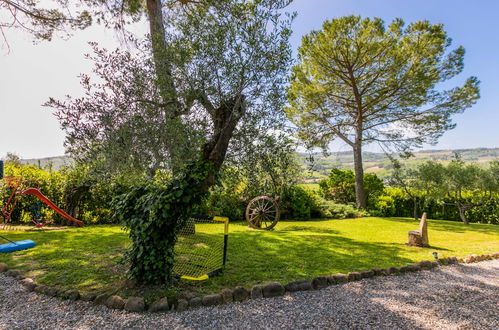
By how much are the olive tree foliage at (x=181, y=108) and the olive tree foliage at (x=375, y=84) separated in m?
8.25

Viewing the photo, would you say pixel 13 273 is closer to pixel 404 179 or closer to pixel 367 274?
pixel 367 274

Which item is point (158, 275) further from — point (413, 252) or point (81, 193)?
point (81, 193)

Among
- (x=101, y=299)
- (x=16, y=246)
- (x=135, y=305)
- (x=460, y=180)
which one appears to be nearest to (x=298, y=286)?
(x=135, y=305)

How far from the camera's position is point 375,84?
13.0 metres

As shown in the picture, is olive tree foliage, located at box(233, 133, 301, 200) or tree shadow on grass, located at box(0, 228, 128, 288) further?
olive tree foliage, located at box(233, 133, 301, 200)

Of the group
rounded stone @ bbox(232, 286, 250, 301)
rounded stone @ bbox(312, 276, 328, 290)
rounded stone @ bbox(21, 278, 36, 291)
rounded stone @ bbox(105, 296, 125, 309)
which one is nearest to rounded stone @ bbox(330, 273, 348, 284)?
rounded stone @ bbox(312, 276, 328, 290)

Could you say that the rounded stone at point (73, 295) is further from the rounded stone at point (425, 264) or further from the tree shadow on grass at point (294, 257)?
the rounded stone at point (425, 264)

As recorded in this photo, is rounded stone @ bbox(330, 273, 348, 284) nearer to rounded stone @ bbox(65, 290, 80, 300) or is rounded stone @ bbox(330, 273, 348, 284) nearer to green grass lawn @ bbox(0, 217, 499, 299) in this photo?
green grass lawn @ bbox(0, 217, 499, 299)

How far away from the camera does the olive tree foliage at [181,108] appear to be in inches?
141

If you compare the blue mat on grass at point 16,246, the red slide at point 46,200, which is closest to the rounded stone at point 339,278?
the blue mat on grass at point 16,246

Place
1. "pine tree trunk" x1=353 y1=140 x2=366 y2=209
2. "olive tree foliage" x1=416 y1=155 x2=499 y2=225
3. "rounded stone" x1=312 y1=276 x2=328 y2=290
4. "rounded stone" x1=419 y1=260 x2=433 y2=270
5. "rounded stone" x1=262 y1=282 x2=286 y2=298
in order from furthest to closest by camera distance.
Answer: "pine tree trunk" x1=353 y1=140 x2=366 y2=209 → "olive tree foliage" x1=416 y1=155 x2=499 y2=225 → "rounded stone" x1=419 y1=260 x2=433 y2=270 → "rounded stone" x1=312 y1=276 x2=328 y2=290 → "rounded stone" x1=262 y1=282 x2=286 y2=298

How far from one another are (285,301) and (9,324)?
294cm

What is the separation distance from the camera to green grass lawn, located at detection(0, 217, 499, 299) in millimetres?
3893

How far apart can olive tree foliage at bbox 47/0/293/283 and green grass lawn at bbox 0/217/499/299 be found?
0.89m
